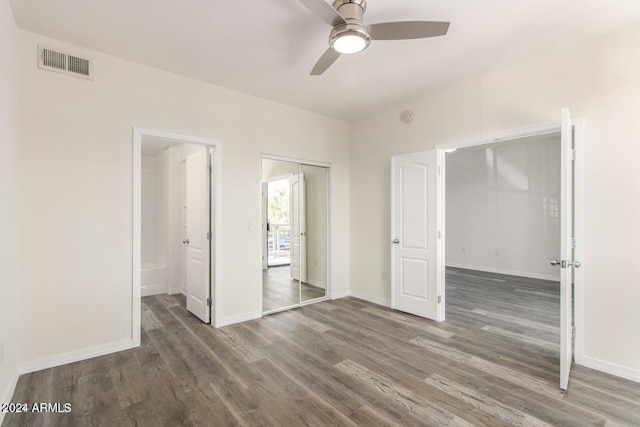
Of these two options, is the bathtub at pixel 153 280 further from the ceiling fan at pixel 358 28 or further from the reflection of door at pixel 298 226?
the ceiling fan at pixel 358 28

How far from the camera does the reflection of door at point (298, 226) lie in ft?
14.7

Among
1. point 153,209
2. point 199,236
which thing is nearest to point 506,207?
point 199,236

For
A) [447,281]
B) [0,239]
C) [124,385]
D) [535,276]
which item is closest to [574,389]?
[124,385]

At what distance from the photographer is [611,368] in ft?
8.14

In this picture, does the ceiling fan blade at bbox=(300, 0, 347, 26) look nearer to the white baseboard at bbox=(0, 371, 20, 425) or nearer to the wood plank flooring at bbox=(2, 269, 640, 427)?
the wood plank flooring at bbox=(2, 269, 640, 427)

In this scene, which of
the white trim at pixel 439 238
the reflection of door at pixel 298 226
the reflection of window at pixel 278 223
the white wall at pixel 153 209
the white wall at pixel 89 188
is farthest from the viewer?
the white wall at pixel 153 209

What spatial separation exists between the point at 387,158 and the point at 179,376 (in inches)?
142

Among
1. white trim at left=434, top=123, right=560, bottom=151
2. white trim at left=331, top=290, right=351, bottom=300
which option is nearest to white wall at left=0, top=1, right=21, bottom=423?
white trim at left=331, top=290, right=351, bottom=300

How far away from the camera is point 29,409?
6.64 ft

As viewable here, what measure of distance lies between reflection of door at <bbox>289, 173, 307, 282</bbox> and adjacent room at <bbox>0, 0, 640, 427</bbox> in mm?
31

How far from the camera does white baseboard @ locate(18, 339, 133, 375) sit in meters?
2.47

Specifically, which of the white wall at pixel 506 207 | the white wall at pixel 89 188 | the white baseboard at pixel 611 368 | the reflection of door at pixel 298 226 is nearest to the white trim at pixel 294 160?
the reflection of door at pixel 298 226

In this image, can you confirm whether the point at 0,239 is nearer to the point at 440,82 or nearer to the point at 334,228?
the point at 334,228

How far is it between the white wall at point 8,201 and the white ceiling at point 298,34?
0.34 m
